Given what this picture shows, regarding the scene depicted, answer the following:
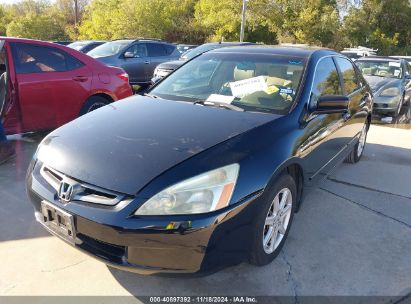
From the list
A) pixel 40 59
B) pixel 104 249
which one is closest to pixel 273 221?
pixel 104 249

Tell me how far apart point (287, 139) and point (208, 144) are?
0.66m

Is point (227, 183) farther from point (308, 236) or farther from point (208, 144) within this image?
point (308, 236)

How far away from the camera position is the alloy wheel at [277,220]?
2857mm

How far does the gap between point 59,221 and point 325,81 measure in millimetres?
2683

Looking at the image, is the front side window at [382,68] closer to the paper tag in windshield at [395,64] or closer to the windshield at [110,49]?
the paper tag in windshield at [395,64]

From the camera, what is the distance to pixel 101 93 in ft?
19.3

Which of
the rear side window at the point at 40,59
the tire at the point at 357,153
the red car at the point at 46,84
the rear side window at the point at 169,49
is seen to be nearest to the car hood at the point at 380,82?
the tire at the point at 357,153

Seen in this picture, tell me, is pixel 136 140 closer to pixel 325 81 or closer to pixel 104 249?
pixel 104 249

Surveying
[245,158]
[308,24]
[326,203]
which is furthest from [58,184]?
[308,24]

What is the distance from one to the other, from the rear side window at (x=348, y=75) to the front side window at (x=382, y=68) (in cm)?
582

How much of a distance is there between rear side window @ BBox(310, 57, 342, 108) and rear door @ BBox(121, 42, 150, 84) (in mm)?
7693

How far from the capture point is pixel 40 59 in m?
5.24

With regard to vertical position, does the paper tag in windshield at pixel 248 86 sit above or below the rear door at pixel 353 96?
above

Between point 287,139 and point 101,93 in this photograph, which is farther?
point 101,93
